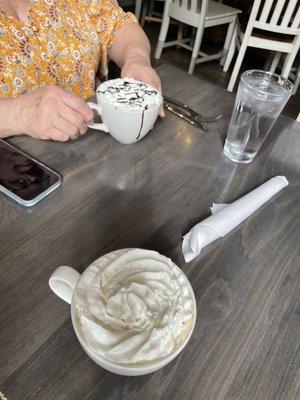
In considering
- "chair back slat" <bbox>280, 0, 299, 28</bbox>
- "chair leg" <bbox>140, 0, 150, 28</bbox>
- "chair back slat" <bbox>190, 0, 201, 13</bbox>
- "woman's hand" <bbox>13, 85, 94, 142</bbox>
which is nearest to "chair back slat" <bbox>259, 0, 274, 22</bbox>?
"chair back slat" <bbox>280, 0, 299, 28</bbox>

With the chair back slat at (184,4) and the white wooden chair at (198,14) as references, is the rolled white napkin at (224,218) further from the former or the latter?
the chair back slat at (184,4)

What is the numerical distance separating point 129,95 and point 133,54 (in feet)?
1.14

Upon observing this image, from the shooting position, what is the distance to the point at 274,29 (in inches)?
94.0

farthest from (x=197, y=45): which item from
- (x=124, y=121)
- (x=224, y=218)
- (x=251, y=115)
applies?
(x=224, y=218)

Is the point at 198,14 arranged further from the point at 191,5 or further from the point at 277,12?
the point at 277,12

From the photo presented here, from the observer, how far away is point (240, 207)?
22.6 inches

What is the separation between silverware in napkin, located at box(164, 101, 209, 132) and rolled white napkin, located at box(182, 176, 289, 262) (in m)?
0.23

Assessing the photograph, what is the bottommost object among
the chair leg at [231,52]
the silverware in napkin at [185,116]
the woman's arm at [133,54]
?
the chair leg at [231,52]

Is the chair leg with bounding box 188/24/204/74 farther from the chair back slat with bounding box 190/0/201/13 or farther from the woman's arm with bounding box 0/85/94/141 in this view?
the woman's arm with bounding box 0/85/94/141

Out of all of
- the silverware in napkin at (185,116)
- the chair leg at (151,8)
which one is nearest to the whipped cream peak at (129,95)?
the silverware in napkin at (185,116)

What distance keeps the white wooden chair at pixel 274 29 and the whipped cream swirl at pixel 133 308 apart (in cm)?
245

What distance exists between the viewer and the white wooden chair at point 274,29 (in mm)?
2299

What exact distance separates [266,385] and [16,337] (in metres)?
0.30

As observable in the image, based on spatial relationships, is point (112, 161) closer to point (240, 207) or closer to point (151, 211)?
point (151, 211)
